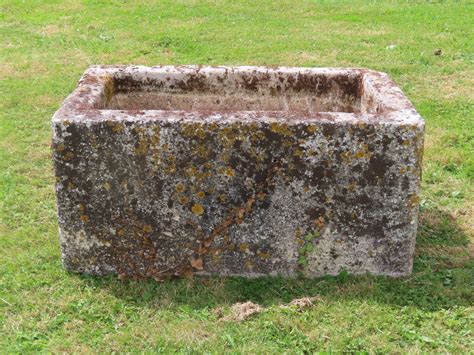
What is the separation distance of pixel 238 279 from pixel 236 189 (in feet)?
2.38

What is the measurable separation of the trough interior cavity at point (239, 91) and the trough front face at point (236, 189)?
0.61m

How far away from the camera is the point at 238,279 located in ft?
15.2

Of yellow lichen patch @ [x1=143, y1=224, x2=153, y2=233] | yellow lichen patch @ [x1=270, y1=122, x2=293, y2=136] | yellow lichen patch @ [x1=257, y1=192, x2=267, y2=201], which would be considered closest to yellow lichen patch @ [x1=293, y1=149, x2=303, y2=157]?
yellow lichen patch @ [x1=270, y1=122, x2=293, y2=136]

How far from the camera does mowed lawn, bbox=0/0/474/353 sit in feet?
13.5

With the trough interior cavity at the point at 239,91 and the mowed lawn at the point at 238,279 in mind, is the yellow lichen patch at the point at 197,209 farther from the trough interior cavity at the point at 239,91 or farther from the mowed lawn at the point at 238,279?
the trough interior cavity at the point at 239,91

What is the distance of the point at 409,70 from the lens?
32.1 feet

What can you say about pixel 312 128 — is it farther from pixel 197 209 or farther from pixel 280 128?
pixel 197 209

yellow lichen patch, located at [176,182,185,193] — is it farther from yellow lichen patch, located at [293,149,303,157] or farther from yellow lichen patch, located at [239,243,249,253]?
yellow lichen patch, located at [293,149,303,157]

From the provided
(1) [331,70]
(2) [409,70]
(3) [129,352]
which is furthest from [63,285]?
(2) [409,70]

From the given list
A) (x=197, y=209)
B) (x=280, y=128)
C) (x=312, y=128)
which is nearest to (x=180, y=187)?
(x=197, y=209)

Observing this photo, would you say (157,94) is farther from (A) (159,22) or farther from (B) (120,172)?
(A) (159,22)

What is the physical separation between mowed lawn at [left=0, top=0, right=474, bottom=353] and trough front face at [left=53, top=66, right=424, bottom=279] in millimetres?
189

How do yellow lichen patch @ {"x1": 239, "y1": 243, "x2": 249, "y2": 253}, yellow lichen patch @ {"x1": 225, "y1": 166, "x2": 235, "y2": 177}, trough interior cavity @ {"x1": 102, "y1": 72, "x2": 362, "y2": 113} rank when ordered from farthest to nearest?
trough interior cavity @ {"x1": 102, "y1": 72, "x2": 362, "y2": 113} → yellow lichen patch @ {"x1": 239, "y1": 243, "x2": 249, "y2": 253} → yellow lichen patch @ {"x1": 225, "y1": 166, "x2": 235, "y2": 177}

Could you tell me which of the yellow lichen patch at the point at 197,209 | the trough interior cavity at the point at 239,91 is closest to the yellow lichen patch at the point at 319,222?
the yellow lichen patch at the point at 197,209
